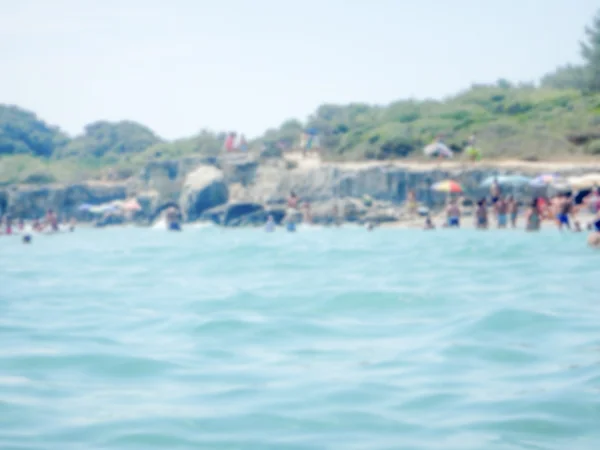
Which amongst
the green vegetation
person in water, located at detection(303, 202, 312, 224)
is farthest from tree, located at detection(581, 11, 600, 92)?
person in water, located at detection(303, 202, 312, 224)

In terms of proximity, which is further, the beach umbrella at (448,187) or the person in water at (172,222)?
the person in water at (172,222)

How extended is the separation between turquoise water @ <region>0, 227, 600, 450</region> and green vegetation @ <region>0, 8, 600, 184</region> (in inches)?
1019

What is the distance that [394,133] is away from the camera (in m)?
42.8

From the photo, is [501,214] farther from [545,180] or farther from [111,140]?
[111,140]

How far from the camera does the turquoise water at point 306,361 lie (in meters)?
4.94

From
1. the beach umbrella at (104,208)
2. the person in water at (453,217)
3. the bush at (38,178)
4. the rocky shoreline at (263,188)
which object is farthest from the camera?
the bush at (38,178)

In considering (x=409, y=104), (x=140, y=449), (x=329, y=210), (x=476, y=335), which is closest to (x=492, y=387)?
(x=476, y=335)

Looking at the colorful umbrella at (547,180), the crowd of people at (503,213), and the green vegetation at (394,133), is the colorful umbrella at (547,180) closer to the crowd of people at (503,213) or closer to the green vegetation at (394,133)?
the crowd of people at (503,213)

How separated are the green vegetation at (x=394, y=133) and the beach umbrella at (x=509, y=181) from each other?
4.09 meters

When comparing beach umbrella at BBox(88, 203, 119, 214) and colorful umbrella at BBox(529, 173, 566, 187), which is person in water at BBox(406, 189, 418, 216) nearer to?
colorful umbrella at BBox(529, 173, 566, 187)

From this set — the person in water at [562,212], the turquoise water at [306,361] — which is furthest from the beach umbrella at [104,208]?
the turquoise water at [306,361]

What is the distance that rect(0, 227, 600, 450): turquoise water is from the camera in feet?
16.2

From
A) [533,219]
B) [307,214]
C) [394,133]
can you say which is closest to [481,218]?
[533,219]

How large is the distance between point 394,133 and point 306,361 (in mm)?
36660
